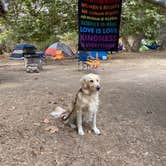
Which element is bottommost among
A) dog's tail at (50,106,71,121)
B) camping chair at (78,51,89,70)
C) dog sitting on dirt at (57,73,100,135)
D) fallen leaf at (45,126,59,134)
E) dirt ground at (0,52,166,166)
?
camping chair at (78,51,89,70)

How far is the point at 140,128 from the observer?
5.61 m

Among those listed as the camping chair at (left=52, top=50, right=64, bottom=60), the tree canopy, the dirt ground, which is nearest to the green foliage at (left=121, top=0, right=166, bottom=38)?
the tree canopy

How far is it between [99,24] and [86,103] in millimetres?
1863

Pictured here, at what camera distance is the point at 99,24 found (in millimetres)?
6367

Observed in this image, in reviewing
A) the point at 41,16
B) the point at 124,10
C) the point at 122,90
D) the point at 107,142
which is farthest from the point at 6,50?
the point at 107,142

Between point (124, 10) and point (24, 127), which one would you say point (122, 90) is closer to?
point (24, 127)

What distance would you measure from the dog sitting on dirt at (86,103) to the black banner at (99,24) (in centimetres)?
151

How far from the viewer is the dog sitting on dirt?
494 cm

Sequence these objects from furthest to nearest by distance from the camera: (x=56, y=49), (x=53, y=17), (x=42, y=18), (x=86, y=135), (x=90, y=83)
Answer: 1. (x=56, y=49)
2. (x=53, y=17)
3. (x=42, y=18)
4. (x=86, y=135)
5. (x=90, y=83)

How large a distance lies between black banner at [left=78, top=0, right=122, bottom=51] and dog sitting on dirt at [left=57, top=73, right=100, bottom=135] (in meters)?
1.51

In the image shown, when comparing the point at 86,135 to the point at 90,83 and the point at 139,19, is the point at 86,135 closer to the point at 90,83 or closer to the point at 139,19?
the point at 90,83

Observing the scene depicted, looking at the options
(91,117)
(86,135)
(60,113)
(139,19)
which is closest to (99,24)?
(60,113)

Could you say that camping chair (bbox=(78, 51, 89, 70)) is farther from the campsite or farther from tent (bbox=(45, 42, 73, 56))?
tent (bbox=(45, 42, 73, 56))

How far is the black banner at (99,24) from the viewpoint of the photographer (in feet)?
19.8
